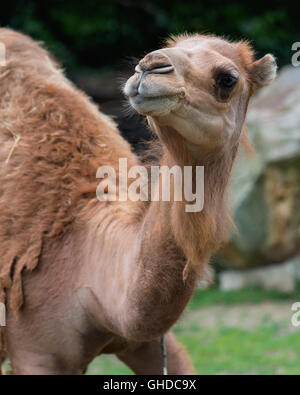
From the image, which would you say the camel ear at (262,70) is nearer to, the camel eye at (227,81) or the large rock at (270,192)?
the camel eye at (227,81)

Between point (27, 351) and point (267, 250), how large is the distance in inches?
203

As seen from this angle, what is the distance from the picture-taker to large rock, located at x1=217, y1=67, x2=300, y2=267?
8.24 m

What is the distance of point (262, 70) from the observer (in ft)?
10.4

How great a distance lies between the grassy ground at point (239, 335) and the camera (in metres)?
6.25

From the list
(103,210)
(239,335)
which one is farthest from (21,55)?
(239,335)

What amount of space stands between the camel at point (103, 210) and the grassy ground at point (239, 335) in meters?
1.90

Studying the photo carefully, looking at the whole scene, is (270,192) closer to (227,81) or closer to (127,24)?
(127,24)

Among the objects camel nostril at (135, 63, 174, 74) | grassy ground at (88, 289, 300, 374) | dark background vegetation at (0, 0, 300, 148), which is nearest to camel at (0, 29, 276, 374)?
camel nostril at (135, 63, 174, 74)

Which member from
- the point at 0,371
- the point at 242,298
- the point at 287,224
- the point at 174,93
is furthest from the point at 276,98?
the point at 174,93

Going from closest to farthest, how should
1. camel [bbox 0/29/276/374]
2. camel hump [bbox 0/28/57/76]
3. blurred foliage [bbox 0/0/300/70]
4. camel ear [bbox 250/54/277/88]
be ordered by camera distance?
camel [bbox 0/29/276/374]
camel ear [bbox 250/54/277/88]
camel hump [bbox 0/28/57/76]
blurred foliage [bbox 0/0/300/70]

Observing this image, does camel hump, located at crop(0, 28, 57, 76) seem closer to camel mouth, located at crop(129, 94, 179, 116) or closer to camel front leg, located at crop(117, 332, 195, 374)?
camel front leg, located at crop(117, 332, 195, 374)

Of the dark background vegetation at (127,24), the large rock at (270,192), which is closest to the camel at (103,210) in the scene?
the large rock at (270,192)

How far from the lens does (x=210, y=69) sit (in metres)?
2.77
